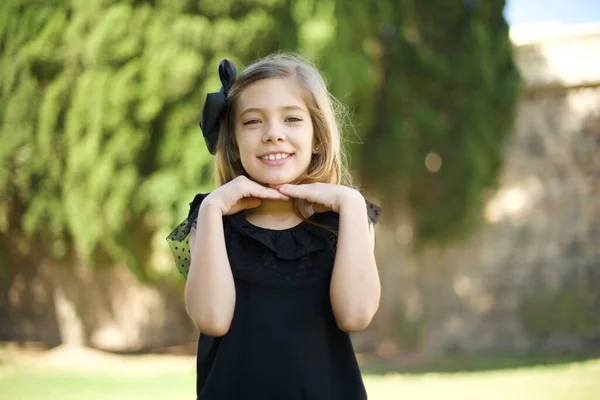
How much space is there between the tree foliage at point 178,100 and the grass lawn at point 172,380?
1.08 metres

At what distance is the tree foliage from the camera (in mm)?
6902

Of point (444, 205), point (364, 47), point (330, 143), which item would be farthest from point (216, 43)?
point (330, 143)

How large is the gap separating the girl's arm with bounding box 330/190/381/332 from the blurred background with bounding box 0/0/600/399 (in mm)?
4743

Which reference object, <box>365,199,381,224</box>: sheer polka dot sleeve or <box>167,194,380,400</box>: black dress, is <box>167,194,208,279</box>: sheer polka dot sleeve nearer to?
<box>167,194,380,400</box>: black dress

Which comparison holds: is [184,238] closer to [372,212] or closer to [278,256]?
[278,256]

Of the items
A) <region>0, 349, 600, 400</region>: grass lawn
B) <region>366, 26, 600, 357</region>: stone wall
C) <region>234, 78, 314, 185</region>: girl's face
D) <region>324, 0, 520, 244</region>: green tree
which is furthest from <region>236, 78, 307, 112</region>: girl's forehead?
<region>366, 26, 600, 357</region>: stone wall

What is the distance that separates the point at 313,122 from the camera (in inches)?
73.5

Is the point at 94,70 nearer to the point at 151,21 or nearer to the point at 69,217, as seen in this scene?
the point at 151,21

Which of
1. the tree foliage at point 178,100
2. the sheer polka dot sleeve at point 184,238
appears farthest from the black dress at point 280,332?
the tree foliage at point 178,100

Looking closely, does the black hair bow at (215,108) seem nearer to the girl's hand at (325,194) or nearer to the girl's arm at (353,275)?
the girl's hand at (325,194)

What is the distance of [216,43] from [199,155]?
107 cm

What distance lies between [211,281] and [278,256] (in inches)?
6.6

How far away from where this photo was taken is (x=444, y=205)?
8094 mm

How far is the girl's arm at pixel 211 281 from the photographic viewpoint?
1600 mm
